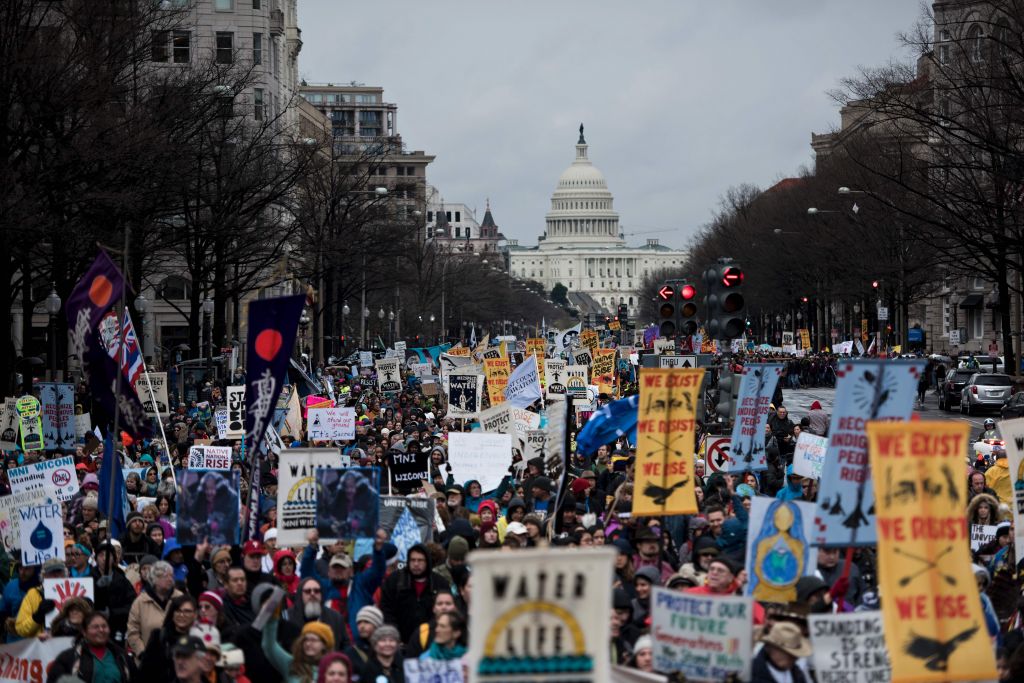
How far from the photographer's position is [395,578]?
39.7ft

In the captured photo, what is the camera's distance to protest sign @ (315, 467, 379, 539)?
12.8 metres

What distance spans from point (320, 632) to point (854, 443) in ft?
9.38

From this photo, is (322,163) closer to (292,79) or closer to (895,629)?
(292,79)

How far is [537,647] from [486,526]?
687cm

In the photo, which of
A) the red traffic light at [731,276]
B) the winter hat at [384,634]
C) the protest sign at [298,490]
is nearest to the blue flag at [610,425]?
the red traffic light at [731,276]

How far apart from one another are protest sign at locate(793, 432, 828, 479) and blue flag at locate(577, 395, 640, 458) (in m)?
3.40

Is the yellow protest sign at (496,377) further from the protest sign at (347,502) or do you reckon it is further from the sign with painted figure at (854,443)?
the sign with painted figure at (854,443)

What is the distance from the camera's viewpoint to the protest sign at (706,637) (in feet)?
28.6

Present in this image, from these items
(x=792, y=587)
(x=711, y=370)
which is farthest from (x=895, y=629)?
(x=711, y=370)

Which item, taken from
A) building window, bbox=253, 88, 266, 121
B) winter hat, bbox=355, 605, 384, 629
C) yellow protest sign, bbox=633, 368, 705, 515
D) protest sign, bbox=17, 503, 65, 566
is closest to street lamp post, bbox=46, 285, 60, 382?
protest sign, bbox=17, 503, 65, 566

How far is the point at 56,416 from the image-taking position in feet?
80.7

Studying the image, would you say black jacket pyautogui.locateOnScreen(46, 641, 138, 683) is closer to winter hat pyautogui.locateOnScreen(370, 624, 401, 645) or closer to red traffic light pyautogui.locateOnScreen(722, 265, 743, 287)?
winter hat pyautogui.locateOnScreen(370, 624, 401, 645)

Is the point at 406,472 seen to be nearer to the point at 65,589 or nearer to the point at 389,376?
the point at 65,589

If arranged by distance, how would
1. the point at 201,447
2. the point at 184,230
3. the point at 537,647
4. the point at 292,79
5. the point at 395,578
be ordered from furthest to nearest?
the point at 292,79 < the point at 184,230 < the point at 201,447 < the point at 395,578 < the point at 537,647
